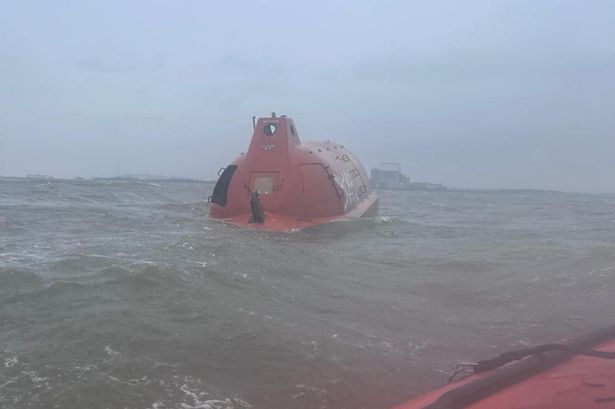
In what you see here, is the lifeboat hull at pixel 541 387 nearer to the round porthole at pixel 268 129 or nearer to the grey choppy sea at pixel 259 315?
the grey choppy sea at pixel 259 315

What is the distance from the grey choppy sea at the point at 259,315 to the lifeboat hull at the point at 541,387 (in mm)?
1316

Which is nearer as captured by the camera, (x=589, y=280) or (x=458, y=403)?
(x=458, y=403)

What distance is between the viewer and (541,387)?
105 inches

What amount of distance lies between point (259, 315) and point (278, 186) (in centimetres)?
915

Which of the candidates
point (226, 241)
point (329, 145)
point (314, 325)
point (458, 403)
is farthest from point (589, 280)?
point (329, 145)

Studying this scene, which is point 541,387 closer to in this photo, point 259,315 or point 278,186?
point 259,315

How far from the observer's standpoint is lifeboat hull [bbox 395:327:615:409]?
2471mm

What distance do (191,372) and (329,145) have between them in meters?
17.2

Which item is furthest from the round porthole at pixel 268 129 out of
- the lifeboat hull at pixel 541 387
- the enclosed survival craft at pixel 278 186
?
the lifeboat hull at pixel 541 387

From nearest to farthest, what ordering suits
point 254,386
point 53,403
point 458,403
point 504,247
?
point 458,403
point 53,403
point 254,386
point 504,247

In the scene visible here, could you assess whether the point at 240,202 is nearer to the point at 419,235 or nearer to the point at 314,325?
the point at 419,235

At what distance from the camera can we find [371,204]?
2030cm

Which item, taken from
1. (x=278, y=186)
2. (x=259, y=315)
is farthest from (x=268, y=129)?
(x=259, y=315)

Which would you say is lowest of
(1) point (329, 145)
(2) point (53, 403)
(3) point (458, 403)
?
(2) point (53, 403)
